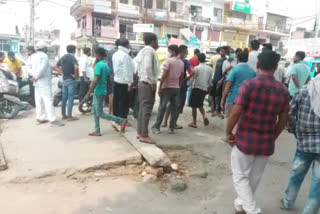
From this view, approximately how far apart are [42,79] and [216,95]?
14.2ft

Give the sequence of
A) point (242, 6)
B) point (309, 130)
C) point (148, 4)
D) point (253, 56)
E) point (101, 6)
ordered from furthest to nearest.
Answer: point (242, 6), point (148, 4), point (101, 6), point (253, 56), point (309, 130)

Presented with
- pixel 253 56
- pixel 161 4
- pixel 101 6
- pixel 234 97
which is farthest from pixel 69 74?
pixel 161 4

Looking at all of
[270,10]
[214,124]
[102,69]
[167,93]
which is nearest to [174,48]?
[167,93]

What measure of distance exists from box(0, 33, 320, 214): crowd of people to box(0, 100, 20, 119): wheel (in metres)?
0.94

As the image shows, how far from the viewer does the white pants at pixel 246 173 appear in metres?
2.78

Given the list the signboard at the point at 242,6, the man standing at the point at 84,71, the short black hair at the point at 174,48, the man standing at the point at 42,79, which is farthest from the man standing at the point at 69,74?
the signboard at the point at 242,6

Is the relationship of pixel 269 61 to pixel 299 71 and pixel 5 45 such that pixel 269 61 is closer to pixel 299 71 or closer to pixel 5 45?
pixel 299 71

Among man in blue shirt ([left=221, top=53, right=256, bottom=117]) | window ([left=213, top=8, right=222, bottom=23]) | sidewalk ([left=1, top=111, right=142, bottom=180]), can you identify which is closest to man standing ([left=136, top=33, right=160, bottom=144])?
sidewalk ([left=1, top=111, right=142, bottom=180])

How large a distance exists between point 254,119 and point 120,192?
1.77 m

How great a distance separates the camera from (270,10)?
4572 centimetres

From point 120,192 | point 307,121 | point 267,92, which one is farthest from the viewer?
point 120,192

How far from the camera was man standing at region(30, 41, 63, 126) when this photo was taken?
18.9ft

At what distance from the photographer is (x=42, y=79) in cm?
585

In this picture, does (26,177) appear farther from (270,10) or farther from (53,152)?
(270,10)
